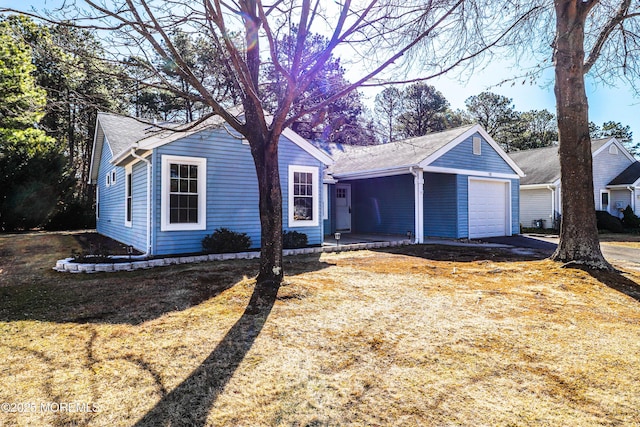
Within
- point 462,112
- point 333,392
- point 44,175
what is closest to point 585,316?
point 333,392

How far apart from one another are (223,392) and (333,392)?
776mm

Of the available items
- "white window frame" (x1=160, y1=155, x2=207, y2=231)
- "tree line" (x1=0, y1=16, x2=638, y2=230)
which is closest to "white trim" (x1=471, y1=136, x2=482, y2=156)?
"tree line" (x1=0, y1=16, x2=638, y2=230)

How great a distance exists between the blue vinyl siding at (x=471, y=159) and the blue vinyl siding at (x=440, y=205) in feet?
2.11

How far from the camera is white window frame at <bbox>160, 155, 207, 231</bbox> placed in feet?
26.1

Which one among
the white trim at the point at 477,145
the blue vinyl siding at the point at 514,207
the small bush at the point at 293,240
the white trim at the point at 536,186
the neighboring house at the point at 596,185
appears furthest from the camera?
the neighboring house at the point at 596,185

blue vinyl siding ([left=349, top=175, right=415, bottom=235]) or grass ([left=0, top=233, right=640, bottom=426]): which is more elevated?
blue vinyl siding ([left=349, top=175, right=415, bottom=235])

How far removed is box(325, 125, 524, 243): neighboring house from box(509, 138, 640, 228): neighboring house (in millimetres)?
5045

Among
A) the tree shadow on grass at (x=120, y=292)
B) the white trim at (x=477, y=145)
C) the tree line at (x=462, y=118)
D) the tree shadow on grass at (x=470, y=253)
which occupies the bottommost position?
the tree shadow on grass at (x=120, y=292)

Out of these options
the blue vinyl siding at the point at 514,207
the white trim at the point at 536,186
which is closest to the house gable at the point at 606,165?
the white trim at the point at 536,186

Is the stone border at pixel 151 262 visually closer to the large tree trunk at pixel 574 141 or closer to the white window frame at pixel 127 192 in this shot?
the white window frame at pixel 127 192

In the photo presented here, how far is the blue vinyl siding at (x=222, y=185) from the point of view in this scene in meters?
8.06

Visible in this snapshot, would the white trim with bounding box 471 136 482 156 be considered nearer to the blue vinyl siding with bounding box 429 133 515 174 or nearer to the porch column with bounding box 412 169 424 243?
the blue vinyl siding with bounding box 429 133 515 174

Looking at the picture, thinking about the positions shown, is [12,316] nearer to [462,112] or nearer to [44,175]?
[44,175]

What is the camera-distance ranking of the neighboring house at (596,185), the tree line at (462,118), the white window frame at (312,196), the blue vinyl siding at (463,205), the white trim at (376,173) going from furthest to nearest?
the tree line at (462,118)
the neighboring house at (596,185)
the blue vinyl siding at (463,205)
the white trim at (376,173)
the white window frame at (312,196)
